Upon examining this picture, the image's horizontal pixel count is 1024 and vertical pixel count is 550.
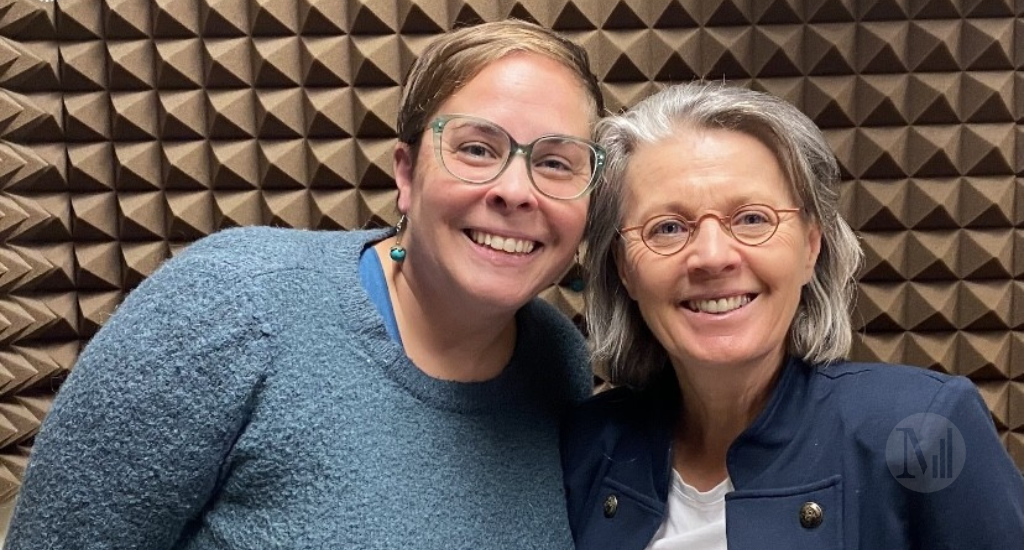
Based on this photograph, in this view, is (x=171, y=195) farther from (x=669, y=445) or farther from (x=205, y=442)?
(x=669, y=445)

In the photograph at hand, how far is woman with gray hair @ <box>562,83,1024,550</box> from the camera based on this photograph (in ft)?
3.24

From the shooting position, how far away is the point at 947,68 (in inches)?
70.0

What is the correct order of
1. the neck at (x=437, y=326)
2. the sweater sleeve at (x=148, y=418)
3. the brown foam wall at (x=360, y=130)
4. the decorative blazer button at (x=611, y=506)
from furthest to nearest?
the brown foam wall at (x=360, y=130), the decorative blazer button at (x=611, y=506), the neck at (x=437, y=326), the sweater sleeve at (x=148, y=418)

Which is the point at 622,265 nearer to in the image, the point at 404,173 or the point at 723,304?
the point at 723,304

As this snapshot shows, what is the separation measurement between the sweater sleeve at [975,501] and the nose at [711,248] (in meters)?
0.35

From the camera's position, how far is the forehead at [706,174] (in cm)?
109

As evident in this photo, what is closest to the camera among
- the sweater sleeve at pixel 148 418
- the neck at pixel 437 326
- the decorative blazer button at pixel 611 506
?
the sweater sleeve at pixel 148 418

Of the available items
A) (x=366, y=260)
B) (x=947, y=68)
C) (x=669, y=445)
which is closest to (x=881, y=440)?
(x=669, y=445)

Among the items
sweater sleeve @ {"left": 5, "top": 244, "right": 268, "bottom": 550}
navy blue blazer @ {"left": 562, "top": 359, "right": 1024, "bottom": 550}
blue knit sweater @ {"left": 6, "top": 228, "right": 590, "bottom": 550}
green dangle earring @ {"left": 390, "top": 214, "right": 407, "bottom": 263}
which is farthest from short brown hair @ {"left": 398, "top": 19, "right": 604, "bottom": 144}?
navy blue blazer @ {"left": 562, "top": 359, "right": 1024, "bottom": 550}

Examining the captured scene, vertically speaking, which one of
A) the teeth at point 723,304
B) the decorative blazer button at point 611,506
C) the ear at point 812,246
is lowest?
the decorative blazer button at point 611,506

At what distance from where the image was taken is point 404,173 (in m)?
1.11

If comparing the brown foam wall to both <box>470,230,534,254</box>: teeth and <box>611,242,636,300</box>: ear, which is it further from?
<box>470,230,534,254</box>: teeth

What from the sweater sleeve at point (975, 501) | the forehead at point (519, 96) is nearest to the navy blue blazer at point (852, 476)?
the sweater sleeve at point (975, 501)

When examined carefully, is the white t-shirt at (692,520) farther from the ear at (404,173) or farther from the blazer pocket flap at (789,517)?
the ear at (404,173)
